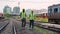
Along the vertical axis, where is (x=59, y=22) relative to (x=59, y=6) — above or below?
below

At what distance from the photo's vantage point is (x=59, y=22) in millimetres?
39344

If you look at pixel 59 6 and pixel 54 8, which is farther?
pixel 54 8

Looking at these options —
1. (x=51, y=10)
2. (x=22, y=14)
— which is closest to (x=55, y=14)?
(x=51, y=10)

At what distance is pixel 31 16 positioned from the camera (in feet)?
74.6

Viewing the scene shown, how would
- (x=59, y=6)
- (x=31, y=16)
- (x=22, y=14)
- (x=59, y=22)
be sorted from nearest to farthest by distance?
1. (x=31, y=16)
2. (x=22, y=14)
3. (x=59, y=6)
4. (x=59, y=22)

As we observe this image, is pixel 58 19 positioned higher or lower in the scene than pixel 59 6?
lower

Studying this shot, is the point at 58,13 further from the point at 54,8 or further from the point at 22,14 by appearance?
the point at 22,14

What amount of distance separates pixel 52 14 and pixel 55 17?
194 centimetres

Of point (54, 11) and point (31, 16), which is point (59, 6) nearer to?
point (54, 11)

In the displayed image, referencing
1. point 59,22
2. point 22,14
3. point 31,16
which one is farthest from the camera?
point 59,22

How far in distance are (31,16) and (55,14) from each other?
53.9 feet

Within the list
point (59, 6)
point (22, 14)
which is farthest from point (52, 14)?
point (22, 14)

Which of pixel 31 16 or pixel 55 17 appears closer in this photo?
pixel 31 16

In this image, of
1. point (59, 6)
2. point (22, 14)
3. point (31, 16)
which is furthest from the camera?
point (59, 6)
